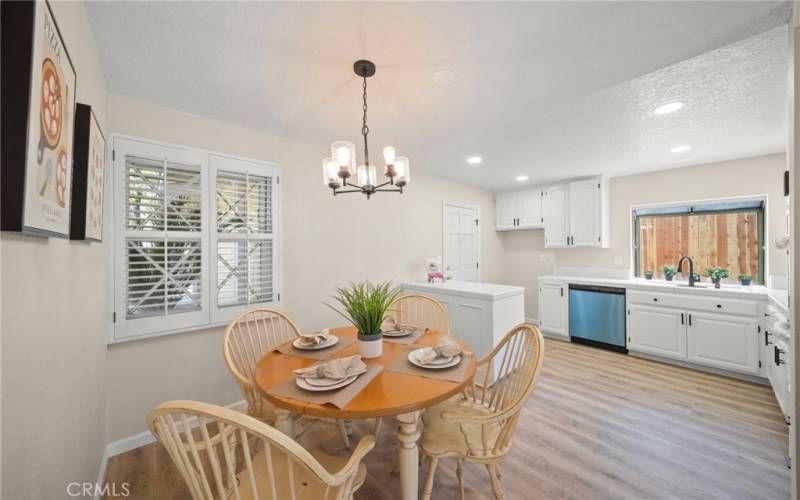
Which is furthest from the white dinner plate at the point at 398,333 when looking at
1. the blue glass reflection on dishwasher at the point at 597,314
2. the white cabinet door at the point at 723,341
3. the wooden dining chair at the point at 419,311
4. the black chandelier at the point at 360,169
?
the white cabinet door at the point at 723,341

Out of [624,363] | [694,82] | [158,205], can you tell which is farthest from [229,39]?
[624,363]

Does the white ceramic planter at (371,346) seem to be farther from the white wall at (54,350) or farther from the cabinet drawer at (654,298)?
the cabinet drawer at (654,298)

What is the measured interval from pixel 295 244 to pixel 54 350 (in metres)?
1.78

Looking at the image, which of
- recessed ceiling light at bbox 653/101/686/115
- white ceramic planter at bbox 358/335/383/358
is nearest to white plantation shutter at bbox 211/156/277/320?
white ceramic planter at bbox 358/335/383/358

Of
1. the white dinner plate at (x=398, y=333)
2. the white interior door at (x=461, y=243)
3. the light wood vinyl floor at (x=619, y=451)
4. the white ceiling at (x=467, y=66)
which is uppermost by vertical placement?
the white ceiling at (x=467, y=66)

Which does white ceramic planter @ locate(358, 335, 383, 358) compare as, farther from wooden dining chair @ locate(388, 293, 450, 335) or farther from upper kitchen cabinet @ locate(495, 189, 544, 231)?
upper kitchen cabinet @ locate(495, 189, 544, 231)

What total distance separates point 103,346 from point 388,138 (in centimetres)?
250

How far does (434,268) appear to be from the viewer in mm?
3729

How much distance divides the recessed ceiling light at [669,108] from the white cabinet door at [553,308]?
8.32 ft

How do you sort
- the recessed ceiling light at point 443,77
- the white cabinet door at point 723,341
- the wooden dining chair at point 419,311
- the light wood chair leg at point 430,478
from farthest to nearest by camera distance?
the white cabinet door at point 723,341 < the wooden dining chair at point 419,311 < the recessed ceiling light at point 443,77 < the light wood chair leg at point 430,478

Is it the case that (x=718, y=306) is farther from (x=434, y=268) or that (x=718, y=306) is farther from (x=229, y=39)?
(x=229, y=39)

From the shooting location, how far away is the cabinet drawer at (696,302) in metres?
2.88

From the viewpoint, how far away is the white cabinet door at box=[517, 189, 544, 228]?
15.4 ft

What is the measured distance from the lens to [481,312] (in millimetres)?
2791
